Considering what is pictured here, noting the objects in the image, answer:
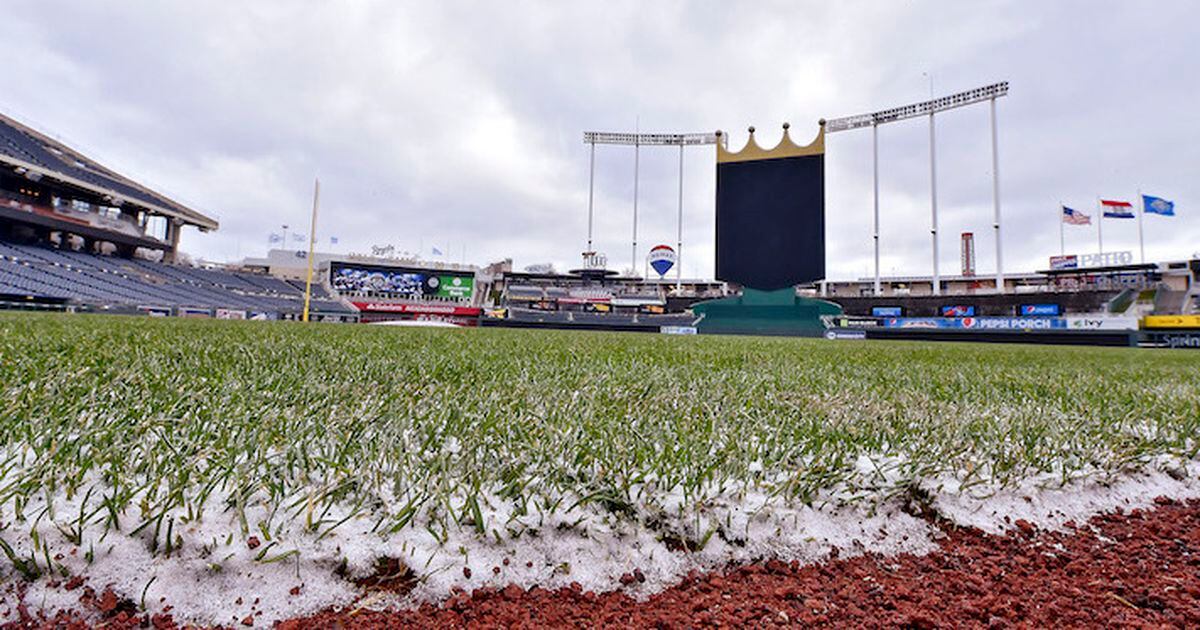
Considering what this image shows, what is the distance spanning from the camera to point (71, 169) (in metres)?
30.9

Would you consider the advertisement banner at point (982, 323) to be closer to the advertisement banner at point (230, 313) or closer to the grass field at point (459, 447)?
the grass field at point (459, 447)

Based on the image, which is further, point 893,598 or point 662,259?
point 662,259

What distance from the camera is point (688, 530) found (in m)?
1.04

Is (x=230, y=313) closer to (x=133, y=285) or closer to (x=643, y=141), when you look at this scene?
(x=133, y=285)

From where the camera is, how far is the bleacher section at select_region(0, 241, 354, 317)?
25219mm

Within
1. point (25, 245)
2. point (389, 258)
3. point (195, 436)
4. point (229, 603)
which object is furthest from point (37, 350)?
point (389, 258)

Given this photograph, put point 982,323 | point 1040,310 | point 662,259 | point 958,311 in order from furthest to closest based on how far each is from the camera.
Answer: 1. point 662,259
2. point 958,311
3. point 1040,310
4. point 982,323

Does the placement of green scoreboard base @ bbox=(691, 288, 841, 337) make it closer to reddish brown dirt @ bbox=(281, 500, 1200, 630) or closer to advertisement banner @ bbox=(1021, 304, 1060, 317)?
advertisement banner @ bbox=(1021, 304, 1060, 317)

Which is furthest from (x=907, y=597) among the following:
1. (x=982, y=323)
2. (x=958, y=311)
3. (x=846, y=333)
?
(x=958, y=311)

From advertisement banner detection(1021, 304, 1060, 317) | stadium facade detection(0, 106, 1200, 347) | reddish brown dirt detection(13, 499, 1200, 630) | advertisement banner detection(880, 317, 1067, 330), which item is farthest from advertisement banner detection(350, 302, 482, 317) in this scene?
reddish brown dirt detection(13, 499, 1200, 630)

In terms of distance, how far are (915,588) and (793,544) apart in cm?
21

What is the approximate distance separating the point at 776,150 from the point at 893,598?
29.6 m

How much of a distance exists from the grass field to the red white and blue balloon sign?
41605mm

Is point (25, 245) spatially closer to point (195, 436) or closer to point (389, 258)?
point (389, 258)
